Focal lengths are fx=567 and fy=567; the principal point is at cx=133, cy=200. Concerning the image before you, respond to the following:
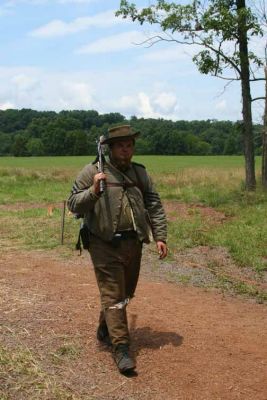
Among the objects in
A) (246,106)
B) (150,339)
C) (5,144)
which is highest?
(5,144)

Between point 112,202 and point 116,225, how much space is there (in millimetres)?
199

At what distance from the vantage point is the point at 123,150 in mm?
4867

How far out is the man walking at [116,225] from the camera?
4809 millimetres

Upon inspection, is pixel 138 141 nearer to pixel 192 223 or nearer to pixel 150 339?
pixel 192 223

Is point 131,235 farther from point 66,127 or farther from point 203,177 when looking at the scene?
point 66,127

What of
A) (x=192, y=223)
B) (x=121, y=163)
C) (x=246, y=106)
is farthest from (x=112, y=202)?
(x=246, y=106)

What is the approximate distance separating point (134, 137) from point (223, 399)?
2.23 meters

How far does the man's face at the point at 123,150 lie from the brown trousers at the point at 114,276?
694mm

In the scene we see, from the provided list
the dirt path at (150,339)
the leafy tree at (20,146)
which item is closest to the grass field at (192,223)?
the dirt path at (150,339)

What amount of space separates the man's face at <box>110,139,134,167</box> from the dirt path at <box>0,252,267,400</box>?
1.73 metres

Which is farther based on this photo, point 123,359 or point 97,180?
point 123,359

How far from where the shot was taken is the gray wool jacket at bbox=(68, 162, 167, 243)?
15.8 feet

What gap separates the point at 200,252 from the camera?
10055 millimetres

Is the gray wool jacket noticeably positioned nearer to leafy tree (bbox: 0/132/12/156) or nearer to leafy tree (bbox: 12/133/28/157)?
leafy tree (bbox: 12/133/28/157)
